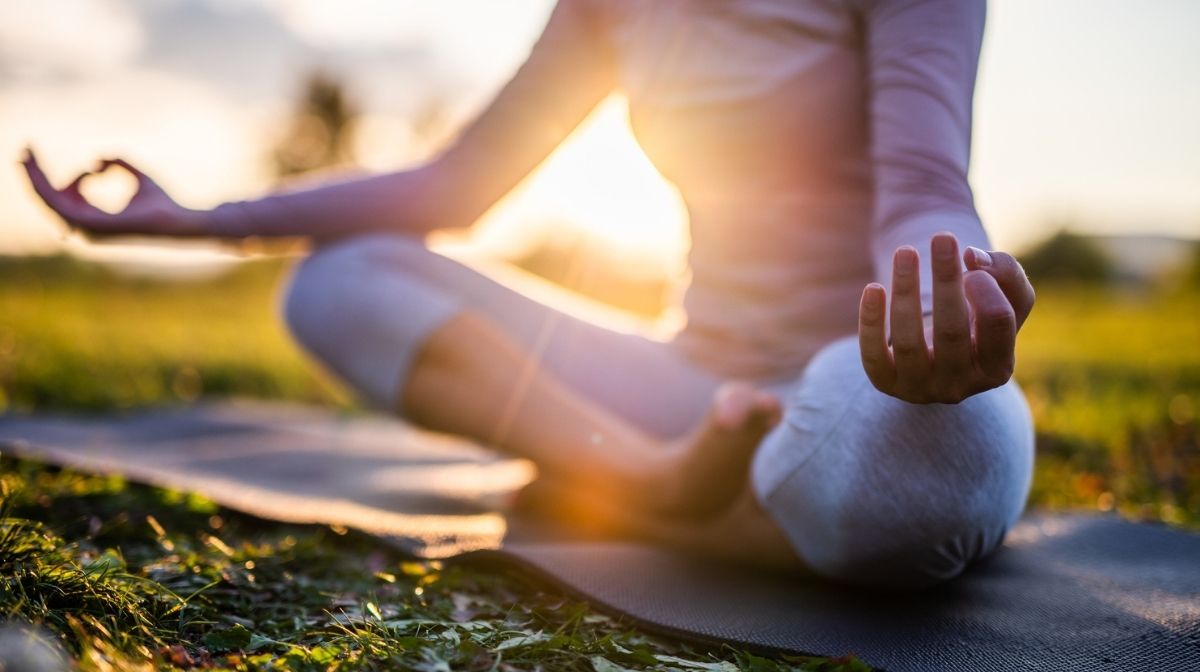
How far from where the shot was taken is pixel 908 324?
33.7 inches

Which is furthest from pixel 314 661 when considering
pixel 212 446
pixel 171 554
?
pixel 212 446

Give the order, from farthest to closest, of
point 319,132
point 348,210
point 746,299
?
1. point 319,132
2. point 348,210
3. point 746,299

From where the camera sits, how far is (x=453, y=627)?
1096 millimetres

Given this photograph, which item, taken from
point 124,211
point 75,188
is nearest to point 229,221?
point 124,211

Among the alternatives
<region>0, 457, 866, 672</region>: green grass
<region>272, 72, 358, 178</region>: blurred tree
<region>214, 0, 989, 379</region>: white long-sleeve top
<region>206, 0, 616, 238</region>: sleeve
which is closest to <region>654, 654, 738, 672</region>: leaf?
<region>0, 457, 866, 672</region>: green grass

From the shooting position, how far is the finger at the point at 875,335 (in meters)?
0.86

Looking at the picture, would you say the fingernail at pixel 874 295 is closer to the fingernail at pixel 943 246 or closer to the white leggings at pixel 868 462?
the fingernail at pixel 943 246

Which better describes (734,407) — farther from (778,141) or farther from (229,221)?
(229,221)

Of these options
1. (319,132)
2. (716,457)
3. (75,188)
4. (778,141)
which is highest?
(319,132)

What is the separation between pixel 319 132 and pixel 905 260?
28.1m

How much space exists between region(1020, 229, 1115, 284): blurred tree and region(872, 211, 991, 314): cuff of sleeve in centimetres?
1823

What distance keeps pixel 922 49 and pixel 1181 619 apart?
3.33 ft

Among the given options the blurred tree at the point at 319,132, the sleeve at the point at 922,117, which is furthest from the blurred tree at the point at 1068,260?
the blurred tree at the point at 319,132

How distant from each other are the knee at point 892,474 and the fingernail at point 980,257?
0.98 feet
